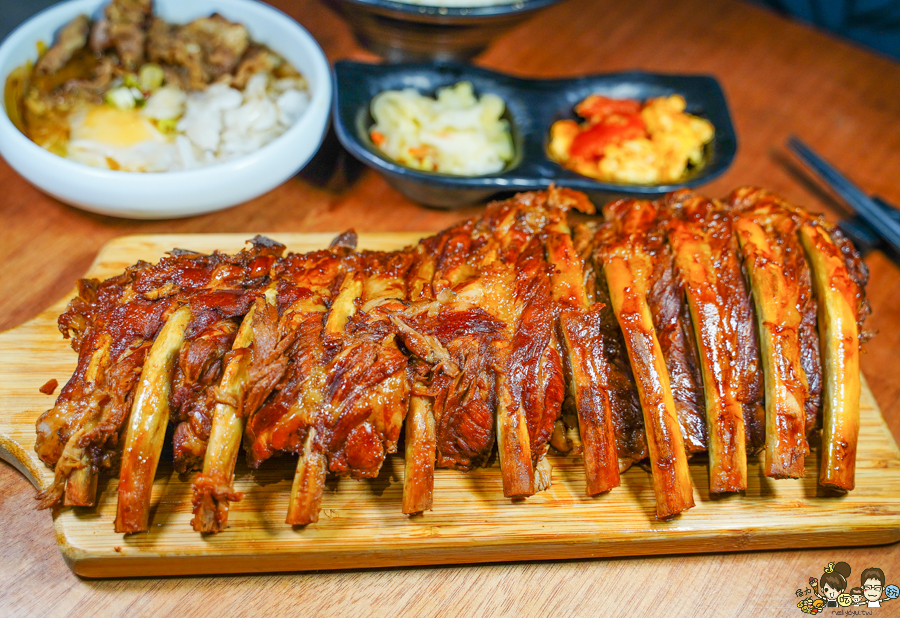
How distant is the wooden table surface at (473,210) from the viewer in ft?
8.45

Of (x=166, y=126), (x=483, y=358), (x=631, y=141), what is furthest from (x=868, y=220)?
(x=166, y=126)

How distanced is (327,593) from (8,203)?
284cm

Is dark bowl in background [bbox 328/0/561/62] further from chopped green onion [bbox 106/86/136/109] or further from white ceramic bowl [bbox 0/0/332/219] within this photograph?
chopped green onion [bbox 106/86/136/109]

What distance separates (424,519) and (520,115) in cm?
254

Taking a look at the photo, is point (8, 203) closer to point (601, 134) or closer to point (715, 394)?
point (601, 134)

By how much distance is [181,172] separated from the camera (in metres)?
3.39

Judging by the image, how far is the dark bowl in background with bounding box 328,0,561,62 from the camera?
12.5 feet

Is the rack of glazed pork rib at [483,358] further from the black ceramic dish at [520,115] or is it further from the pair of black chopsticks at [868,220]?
the pair of black chopsticks at [868,220]

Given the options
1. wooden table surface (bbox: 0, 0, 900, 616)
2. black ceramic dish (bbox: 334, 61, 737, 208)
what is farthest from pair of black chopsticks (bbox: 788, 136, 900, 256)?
black ceramic dish (bbox: 334, 61, 737, 208)

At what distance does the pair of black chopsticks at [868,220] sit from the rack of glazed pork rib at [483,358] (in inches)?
52.4

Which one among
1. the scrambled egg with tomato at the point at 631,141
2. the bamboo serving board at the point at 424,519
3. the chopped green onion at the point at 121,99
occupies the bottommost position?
the bamboo serving board at the point at 424,519

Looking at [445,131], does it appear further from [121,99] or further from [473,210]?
[121,99]

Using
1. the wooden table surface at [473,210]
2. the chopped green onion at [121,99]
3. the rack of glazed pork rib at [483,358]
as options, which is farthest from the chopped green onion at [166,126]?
the rack of glazed pork rib at [483,358]

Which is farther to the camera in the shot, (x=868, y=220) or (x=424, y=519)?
(x=868, y=220)
